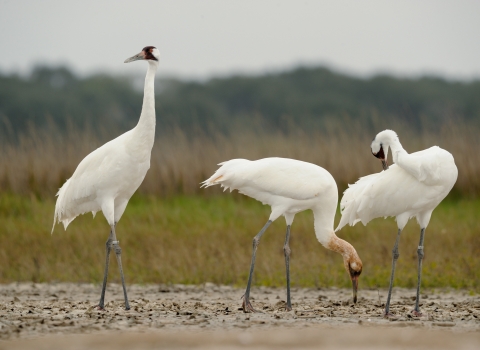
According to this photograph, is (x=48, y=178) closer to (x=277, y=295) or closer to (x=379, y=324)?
(x=277, y=295)

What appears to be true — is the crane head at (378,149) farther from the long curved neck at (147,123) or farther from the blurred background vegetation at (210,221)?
the long curved neck at (147,123)

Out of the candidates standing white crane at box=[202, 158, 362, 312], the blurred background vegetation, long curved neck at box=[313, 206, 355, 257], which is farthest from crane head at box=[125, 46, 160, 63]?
the blurred background vegetation

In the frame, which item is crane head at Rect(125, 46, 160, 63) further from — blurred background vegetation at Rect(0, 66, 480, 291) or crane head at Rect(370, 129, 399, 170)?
blurred background vegetation at Rect(0, 66, 480, 291)

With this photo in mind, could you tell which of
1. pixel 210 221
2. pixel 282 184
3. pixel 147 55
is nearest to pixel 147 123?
pixel 147 55

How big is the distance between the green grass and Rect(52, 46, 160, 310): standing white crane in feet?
7.16

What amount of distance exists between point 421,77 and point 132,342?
1798 inches

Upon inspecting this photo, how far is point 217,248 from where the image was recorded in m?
11.5

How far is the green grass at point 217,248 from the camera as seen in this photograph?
34.1 ft

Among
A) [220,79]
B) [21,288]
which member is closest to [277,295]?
[21,288]

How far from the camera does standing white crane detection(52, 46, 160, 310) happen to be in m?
8.24

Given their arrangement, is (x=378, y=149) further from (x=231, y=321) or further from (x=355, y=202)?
(x=231, y=321)

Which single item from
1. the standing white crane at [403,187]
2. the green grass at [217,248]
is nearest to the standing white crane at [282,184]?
the standing white crane at [403,187]

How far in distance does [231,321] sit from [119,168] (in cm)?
201

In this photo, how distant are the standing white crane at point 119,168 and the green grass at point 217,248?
2.18m
